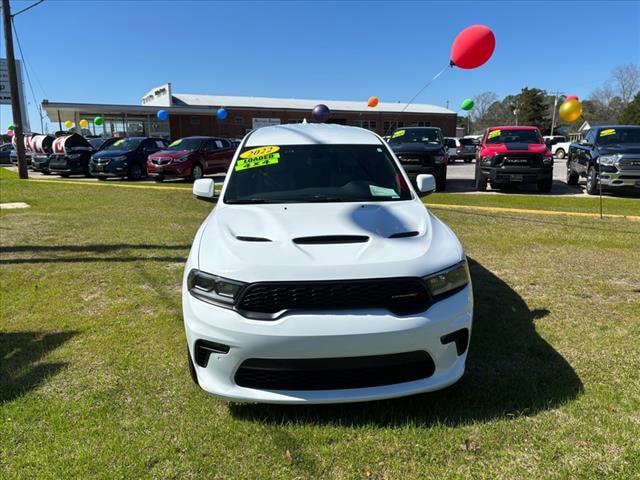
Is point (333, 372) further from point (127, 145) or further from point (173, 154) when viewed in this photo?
point (127, 145)

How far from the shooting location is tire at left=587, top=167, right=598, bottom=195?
13077 millimetres

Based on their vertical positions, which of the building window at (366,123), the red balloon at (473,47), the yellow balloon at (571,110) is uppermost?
the building window at (366,123)

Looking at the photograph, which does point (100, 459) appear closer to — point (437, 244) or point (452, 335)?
point (452, 335)

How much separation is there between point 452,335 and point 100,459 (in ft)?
6.49

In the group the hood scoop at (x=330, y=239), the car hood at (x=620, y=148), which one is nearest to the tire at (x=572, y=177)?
the car hood at (x=620, y=148)

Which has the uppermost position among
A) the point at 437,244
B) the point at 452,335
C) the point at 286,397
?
the point at 437,244

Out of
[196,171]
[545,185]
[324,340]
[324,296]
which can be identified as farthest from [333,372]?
[196,171]

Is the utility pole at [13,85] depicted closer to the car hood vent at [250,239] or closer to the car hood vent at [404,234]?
the car hood vent at [250,239]

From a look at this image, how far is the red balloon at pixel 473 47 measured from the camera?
11641mm

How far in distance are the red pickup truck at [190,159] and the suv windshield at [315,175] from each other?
517 inches


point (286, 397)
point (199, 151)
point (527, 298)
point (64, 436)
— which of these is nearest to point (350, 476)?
point (286, 397)

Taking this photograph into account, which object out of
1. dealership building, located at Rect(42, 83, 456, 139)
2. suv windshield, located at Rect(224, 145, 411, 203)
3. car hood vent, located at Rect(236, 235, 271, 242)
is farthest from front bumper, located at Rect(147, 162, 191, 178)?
dealership building, located at Rect(42, 83, 456, 139)

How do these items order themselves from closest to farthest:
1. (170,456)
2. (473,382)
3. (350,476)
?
1. (350,476)
2. (170,456)
3. (473,382)

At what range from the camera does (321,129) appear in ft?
16.0
